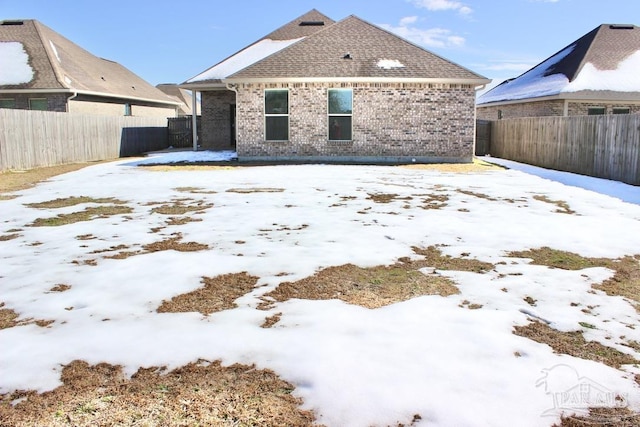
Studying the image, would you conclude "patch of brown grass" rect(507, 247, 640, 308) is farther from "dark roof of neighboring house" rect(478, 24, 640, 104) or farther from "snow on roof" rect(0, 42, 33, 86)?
"snow on roof" rect(0, 42, 33, 86)

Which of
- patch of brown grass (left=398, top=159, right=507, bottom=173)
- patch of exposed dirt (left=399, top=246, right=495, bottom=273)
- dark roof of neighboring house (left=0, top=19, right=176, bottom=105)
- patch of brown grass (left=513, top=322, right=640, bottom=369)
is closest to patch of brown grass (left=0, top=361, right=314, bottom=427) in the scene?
patch of brown grass (left=513, top=322, right=640, bottom=369)

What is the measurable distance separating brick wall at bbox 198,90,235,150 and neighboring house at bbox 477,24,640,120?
550 inches

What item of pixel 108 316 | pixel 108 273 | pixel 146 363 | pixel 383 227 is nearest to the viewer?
pixel 146 363

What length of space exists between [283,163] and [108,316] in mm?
14676

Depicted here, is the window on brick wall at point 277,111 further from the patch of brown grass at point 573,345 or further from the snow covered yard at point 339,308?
the patch of brown grass at point 573,345

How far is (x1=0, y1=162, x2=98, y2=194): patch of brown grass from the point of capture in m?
12.4

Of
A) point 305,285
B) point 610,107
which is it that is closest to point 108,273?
point 305,285

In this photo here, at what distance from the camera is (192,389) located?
301 centimetres

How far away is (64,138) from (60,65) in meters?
7.66

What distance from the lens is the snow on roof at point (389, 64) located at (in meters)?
18.8

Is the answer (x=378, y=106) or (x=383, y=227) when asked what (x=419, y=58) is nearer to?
(x=378, y=106)

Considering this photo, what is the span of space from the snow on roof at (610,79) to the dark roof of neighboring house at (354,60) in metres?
7.30

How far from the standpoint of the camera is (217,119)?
24094 mm

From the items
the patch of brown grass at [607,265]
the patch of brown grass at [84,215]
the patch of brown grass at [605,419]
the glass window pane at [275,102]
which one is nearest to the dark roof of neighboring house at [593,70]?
the glass window pane at [275,102]
